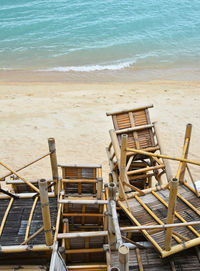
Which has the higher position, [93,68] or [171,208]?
[171,208]

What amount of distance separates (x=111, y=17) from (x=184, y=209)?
37260 mm

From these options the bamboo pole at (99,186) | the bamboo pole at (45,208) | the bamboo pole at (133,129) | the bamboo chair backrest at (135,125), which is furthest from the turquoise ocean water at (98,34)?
the bamboo pole at (45,208)

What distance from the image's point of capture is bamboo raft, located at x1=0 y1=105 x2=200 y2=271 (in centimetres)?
503

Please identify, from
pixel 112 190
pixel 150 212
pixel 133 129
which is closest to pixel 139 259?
pixel 150 212

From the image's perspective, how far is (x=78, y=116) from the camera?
14.5 meters

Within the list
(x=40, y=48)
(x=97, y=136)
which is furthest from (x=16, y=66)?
(x=97, y=136)

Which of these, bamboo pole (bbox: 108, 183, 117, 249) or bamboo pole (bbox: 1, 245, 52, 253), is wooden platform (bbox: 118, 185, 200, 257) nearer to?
bamboo pole (bbox: 108, 183, 117, 249)

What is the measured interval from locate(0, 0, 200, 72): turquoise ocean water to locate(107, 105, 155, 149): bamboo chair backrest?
651 inches

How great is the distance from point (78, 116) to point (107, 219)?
8.93m

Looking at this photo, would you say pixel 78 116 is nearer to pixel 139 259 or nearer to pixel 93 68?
pixel 139 259

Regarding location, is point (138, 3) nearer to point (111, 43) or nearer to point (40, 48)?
point (111, 43)

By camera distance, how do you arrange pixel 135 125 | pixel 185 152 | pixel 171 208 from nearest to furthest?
pixel 171 208 → pixel 185 152 → pixel 135 125

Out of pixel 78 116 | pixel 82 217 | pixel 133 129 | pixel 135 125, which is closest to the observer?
pixel 82 217

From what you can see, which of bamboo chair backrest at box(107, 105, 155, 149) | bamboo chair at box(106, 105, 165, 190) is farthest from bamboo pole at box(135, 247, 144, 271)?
bamboo chair backrest at box(107, 105, 155, 149)
